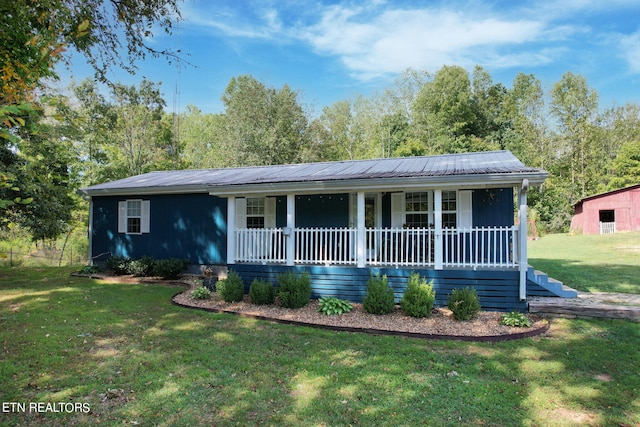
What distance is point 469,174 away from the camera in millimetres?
7180

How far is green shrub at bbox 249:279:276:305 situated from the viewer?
7895mm

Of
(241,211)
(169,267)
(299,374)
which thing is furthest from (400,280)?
(169,267)

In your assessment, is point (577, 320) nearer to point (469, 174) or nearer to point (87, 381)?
point (469, 174)

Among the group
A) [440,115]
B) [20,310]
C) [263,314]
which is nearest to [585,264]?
[263,314]

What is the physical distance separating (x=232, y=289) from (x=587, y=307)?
7065 mm

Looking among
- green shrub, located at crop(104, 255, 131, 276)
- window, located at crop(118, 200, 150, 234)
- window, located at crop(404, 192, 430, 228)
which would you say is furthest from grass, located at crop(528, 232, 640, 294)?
green shrub, located at crop(104, 255, 131, 276)

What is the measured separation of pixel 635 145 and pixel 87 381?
126 feet

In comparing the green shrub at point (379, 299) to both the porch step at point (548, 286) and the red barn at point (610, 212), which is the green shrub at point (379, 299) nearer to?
the porch step at point (548, 286)

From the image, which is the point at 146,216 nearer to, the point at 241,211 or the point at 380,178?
the point at 241,211

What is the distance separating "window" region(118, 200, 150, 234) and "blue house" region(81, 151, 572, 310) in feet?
0.11

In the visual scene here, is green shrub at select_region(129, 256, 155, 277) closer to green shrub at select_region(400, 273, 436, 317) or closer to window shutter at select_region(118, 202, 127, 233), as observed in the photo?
window shutter at select_region(118, 202, 127, 233)

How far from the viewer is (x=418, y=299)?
6.85m

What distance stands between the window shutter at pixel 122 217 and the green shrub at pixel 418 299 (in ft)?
33.0

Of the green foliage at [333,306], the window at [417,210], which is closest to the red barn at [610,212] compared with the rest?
the window at [417,210]
